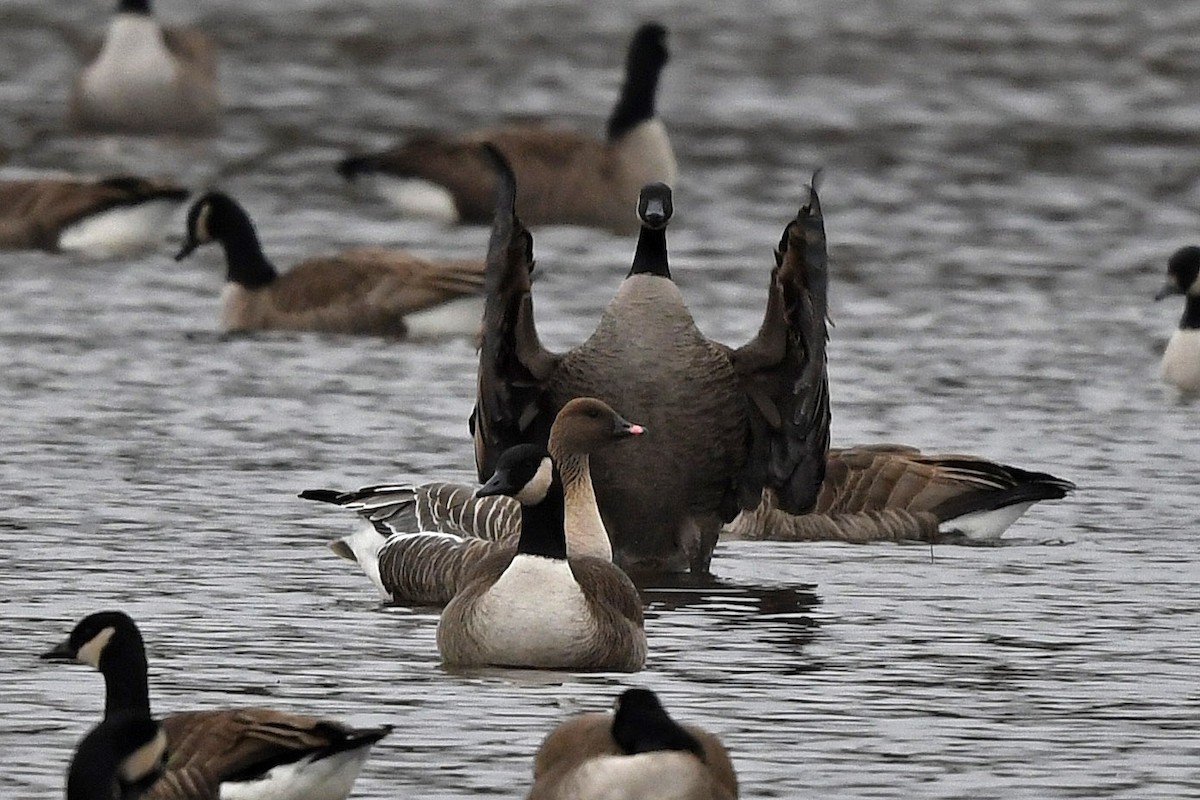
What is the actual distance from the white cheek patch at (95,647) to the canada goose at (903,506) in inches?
194

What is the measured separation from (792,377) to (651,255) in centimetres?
71

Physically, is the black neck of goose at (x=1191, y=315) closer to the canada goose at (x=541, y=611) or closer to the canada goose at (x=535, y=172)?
the canada goose at (x=535, y=172)

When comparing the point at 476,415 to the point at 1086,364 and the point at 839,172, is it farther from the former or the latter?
the point at 839,172

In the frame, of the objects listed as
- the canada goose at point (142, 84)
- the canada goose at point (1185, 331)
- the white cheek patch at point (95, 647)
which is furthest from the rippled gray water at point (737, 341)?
the canada goose at point (142, 84)

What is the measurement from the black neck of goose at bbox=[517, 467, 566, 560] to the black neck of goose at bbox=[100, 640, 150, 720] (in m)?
2.06

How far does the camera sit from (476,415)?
11867mm

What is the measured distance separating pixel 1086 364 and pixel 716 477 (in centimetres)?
529

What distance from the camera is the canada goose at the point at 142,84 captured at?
2667 centimetres

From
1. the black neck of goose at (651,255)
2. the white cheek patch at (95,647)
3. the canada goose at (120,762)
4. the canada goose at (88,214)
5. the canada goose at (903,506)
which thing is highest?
the black neck of goose at (651,255)

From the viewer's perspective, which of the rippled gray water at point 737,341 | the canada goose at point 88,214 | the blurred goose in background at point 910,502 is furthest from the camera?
the canada goose at point 88,214

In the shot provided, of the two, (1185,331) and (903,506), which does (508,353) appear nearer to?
(903,506)

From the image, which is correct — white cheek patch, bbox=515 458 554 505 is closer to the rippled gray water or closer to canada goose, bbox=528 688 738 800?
the rippled gray water

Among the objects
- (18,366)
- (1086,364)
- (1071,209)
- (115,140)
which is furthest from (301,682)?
(115,140)

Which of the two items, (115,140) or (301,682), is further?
(115,140)
